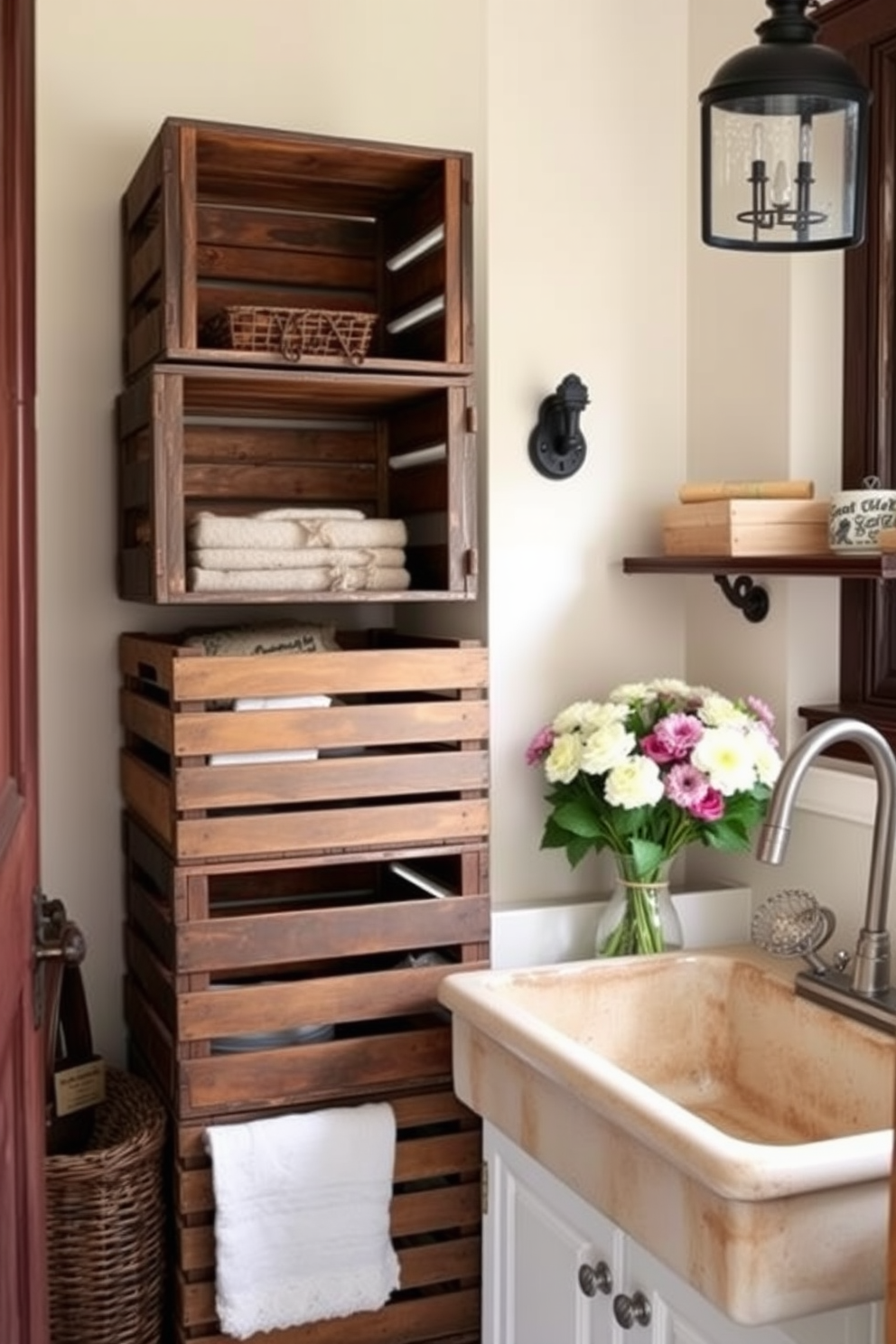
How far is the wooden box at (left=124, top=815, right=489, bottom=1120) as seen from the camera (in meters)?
2.08

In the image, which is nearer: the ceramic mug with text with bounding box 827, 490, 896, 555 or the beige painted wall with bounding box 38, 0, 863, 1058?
the ceramic mug with text with bounding box 827, 490, 896, 555

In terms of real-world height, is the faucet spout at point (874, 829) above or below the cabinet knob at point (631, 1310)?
above

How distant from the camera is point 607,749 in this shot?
2.16 m

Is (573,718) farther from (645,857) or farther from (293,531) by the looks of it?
(293,531)

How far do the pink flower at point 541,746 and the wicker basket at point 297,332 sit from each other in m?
0.63

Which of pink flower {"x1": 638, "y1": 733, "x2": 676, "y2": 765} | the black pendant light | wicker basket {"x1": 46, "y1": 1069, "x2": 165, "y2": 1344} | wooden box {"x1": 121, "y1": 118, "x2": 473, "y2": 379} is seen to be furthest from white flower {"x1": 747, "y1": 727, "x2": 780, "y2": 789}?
wicker basket {"x1": 46, "y1": 1069, "x2": 165, "y2": 1344}

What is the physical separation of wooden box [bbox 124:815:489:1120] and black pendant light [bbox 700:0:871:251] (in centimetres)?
102

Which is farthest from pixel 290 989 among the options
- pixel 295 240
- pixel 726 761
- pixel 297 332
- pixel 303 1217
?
pixel 295 240

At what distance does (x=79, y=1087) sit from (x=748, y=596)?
122cm

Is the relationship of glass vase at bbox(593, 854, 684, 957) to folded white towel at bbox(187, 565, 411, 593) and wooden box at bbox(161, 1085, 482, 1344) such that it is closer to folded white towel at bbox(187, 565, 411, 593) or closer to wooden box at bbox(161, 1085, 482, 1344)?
wooden box at bbox(161, 1085, 482, 1344)

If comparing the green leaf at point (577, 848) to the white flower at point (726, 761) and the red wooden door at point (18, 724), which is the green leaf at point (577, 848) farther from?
the red wooden door at point (18, 724)

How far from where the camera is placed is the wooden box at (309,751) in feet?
6.77

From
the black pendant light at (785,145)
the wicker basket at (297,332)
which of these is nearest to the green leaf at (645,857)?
the wicker basket at (297,332)

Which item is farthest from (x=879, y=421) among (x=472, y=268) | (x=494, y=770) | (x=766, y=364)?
(x=494, y=770)
